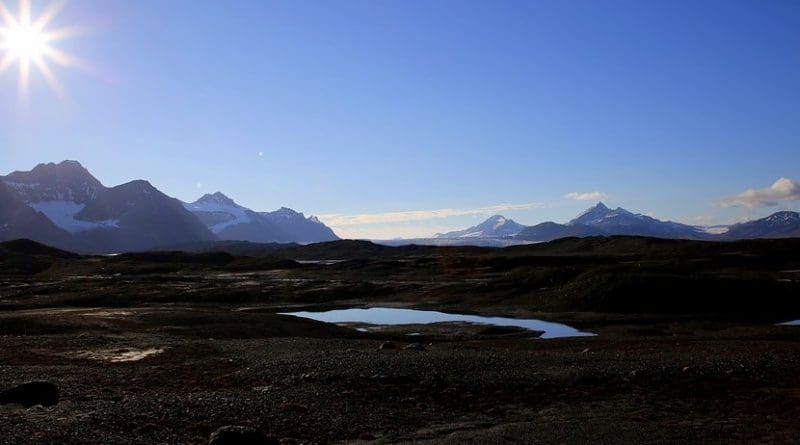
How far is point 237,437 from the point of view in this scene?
62.6ft

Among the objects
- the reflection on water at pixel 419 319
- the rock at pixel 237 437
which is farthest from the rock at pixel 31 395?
the reflection on water at pixel 419 319

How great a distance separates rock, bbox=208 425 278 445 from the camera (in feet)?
62.3

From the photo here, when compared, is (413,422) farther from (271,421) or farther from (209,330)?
(209,330)

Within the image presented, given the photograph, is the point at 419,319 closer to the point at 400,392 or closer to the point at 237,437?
the point at 400,392

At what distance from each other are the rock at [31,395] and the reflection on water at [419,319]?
1784 inches

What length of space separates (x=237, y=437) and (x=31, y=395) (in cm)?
1149

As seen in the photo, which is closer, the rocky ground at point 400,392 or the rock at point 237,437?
the rock at point 237,437

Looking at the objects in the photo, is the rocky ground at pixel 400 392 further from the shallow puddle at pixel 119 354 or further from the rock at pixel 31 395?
the rock at pixel 31 395

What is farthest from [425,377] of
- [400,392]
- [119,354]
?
[119,354]

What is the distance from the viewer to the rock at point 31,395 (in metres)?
24.4

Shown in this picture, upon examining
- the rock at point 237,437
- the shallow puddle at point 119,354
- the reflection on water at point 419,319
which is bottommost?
the reflection on water at point 419,319

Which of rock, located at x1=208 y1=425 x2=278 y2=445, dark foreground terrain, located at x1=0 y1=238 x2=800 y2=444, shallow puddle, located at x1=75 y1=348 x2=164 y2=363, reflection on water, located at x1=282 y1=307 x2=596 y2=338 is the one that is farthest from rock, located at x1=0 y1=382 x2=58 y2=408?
reflection on water, located at x1=282 y1=307 x2=596 y2=338

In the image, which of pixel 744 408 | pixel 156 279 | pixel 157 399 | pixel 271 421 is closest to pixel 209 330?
pixel 157 399

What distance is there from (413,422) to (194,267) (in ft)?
568
